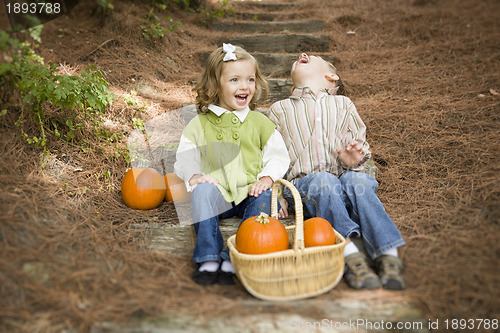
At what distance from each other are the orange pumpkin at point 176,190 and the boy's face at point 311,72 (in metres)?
1.26

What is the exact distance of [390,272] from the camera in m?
1.77

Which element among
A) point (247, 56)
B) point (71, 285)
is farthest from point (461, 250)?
point (71, 285)

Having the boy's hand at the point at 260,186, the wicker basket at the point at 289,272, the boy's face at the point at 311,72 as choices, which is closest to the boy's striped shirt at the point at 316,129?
the boy's face at the point at 311,72

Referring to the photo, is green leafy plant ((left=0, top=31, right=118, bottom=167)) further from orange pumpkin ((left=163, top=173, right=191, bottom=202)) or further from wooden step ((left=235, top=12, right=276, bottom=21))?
wooden step ((left=235, top=12, right=276, bottom=21))

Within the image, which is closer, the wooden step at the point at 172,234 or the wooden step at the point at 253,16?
the wooden step at the point at 172,234

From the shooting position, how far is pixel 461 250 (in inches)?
71.1

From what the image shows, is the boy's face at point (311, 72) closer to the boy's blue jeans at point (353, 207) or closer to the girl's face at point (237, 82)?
the girl's face at point (237, 82)

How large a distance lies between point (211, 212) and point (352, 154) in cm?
104

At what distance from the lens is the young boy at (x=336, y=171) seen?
189cm

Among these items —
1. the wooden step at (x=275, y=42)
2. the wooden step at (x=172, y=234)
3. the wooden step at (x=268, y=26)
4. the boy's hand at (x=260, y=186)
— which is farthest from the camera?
the wooden step at (x=268, y=26)

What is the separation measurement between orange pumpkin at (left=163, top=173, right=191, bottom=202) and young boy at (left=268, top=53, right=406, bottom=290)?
80cm

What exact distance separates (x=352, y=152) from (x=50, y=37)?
3728 mm

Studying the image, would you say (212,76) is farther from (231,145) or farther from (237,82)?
(231,145)

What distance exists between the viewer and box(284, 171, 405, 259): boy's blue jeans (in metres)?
1.97
